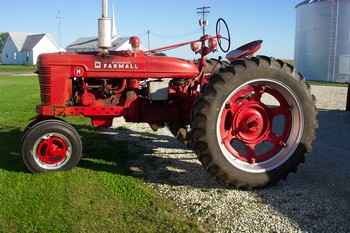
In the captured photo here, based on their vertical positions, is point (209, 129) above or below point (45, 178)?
above

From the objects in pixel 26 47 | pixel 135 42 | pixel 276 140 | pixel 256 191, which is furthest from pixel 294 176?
pixel 26 47

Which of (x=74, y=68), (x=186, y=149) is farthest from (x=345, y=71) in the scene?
(x=74, y=68)

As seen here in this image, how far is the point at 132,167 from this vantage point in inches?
243

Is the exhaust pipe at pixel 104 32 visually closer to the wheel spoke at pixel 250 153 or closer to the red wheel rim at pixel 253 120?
the red wheel rim at pixel 253 120

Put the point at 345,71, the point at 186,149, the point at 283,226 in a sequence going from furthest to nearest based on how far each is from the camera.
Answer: the point at 345,71 < the point at 186,149 < the point at 283,226

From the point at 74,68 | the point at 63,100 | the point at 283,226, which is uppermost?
the point at 74,68

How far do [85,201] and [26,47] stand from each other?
95298 millimetres

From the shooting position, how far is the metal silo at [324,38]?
36.9 metres

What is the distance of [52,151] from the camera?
18.1ft

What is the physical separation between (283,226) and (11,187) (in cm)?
285

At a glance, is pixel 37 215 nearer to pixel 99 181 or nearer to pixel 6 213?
pixel 6 213

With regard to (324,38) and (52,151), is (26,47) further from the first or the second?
(52,151)

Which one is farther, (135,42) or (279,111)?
(135,42)

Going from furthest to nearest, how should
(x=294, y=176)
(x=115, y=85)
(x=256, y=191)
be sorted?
(x=115, y=85)
(x=294, y=176)
(x=256, y=191)
